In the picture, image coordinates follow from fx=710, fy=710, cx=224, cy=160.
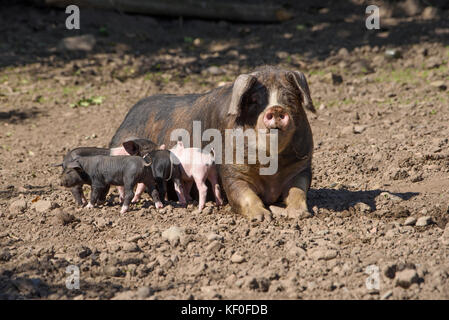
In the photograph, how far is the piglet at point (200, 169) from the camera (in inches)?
A: 274

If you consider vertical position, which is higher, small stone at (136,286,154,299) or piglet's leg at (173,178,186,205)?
piglet's leg at (173,178,186,205)

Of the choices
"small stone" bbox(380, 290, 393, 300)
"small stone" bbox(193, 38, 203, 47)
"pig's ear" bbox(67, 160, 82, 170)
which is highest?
"small stone" bbox(193, 38, 203, 47)

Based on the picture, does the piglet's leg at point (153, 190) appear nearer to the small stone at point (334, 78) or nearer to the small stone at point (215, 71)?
the small stone at point (334, 78)

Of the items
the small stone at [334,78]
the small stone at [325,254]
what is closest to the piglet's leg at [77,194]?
the small stone at [325,254]

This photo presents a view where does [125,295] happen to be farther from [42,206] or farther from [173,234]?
[42,206]

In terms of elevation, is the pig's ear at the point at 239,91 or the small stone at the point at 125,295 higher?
the pig's ear at the point at 239,91

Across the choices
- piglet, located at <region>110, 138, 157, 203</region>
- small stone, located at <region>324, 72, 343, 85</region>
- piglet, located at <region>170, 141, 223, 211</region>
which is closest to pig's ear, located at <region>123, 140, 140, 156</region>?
piglet, located at <region>110, 138, 157, 203</region>

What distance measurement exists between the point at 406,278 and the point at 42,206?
3.86 metres

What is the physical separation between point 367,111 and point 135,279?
630 centimetres

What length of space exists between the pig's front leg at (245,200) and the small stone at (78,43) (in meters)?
8.15

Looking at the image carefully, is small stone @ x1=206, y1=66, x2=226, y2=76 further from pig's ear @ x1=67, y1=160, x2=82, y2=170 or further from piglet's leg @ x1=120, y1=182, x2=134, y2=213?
piglet's leg @ x1=120, y1=182, x2=134, y2=213

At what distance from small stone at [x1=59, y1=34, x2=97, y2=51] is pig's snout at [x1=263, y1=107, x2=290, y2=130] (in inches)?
340

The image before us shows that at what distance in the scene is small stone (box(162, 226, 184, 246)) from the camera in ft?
19.4

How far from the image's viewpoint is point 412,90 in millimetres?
11430
